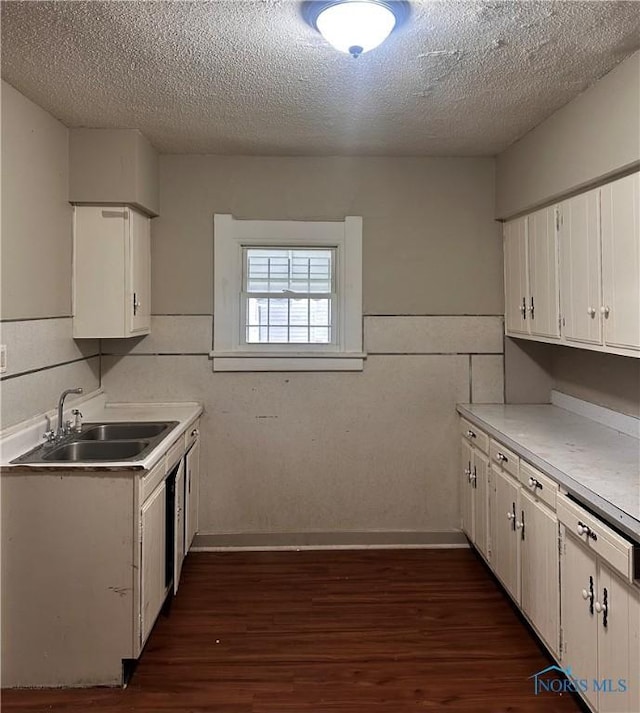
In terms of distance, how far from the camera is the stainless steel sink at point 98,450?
2793 mm

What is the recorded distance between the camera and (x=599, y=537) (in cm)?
193

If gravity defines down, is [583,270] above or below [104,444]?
above

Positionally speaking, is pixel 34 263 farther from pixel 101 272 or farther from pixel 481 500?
pixel 481 500

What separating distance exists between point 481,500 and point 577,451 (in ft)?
2.84

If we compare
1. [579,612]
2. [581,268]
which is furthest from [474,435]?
[579,612]

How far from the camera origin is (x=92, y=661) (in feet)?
7.84

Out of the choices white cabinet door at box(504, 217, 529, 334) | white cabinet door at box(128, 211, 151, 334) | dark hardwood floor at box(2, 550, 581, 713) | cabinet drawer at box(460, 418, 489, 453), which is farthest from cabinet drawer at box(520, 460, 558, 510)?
white cabinet door at box(128, 211, 151, 334)

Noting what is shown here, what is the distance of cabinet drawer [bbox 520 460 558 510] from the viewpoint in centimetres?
232

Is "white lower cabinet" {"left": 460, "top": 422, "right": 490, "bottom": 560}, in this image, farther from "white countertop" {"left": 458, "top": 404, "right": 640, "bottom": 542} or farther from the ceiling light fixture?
the ceiling light fixture

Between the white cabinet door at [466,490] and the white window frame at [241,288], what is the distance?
914 millimetres

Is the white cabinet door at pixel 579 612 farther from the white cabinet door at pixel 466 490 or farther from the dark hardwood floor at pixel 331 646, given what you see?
the white cabinet door at pixel 466 490

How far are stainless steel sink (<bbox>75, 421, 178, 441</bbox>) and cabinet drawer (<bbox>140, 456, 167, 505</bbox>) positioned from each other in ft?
1.48

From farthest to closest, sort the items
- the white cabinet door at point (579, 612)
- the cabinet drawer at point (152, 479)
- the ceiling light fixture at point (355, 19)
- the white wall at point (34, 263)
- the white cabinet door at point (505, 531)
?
the white cabinet door at point (505, 531) → the white wall at point (34, 263) → the cabinet drawer at point (152, 479) → the white cabinet door at point (579, 612) → the ceiling light fixture at point (355, 19)

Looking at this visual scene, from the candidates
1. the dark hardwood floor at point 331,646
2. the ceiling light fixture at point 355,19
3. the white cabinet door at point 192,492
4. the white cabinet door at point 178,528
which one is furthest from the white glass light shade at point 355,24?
the dark hardwood floor at point 331,646
